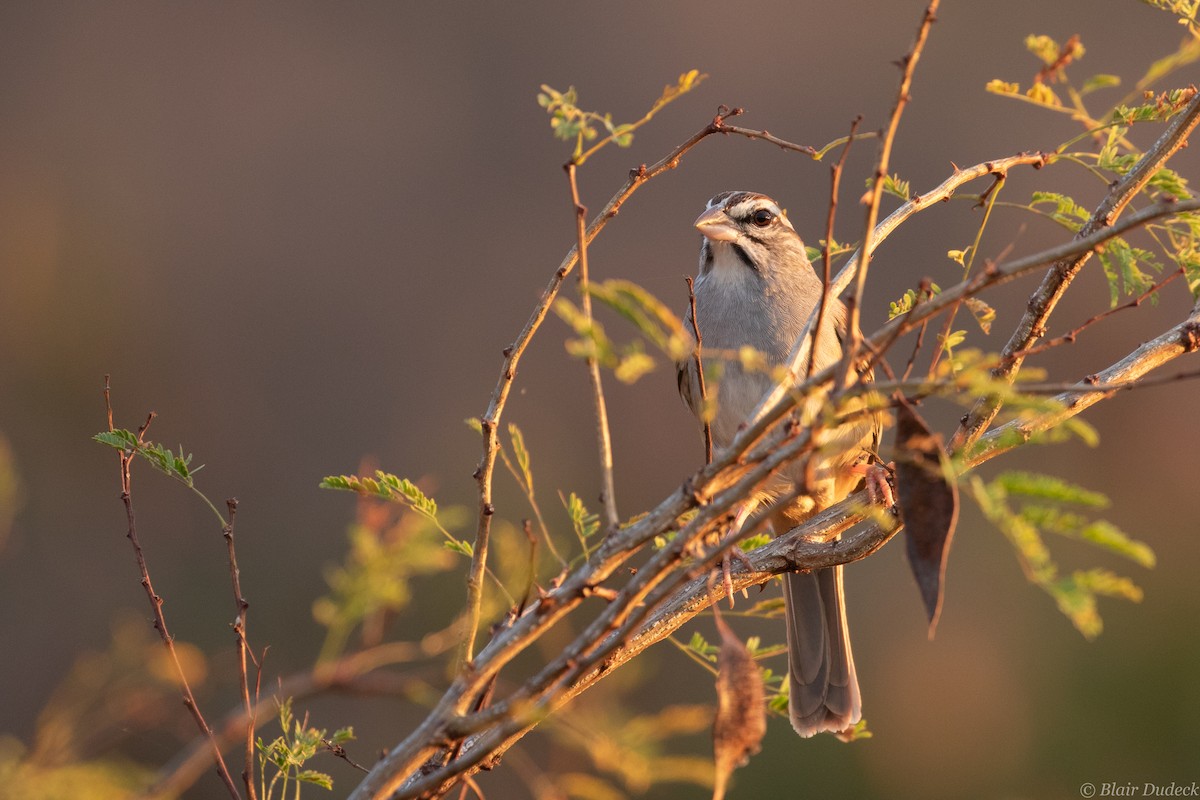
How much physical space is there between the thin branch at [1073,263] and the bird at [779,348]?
59.0 inches

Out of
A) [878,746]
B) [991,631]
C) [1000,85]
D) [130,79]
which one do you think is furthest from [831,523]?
[130,79]

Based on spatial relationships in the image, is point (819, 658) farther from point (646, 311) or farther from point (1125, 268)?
point (646, 311)

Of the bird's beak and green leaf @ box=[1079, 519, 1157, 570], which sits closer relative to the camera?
green leaf @ box=[1079, 519, 1157, 570]

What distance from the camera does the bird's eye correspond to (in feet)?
16.0

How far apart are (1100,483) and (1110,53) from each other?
4.08 meters

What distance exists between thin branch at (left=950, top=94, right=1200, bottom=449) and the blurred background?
17.4 ft

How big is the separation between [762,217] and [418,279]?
22.2 ft

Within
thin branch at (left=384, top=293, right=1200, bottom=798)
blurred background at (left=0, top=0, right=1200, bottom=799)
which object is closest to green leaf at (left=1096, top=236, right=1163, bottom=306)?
thin branch at (left=384, top=293, right=1200, bottom=798)

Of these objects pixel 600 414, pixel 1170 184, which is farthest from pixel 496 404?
pixel 1170 184

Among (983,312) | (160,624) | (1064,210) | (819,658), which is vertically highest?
(1064,210)

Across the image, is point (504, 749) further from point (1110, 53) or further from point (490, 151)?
point (1110, 53)

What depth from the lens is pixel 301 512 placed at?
1034 centimetres

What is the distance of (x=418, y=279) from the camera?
11.3m

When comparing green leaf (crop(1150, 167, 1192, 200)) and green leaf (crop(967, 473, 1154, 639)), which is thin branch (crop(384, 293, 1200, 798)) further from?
green leaf (crop(967, 473, 1154, 639))
